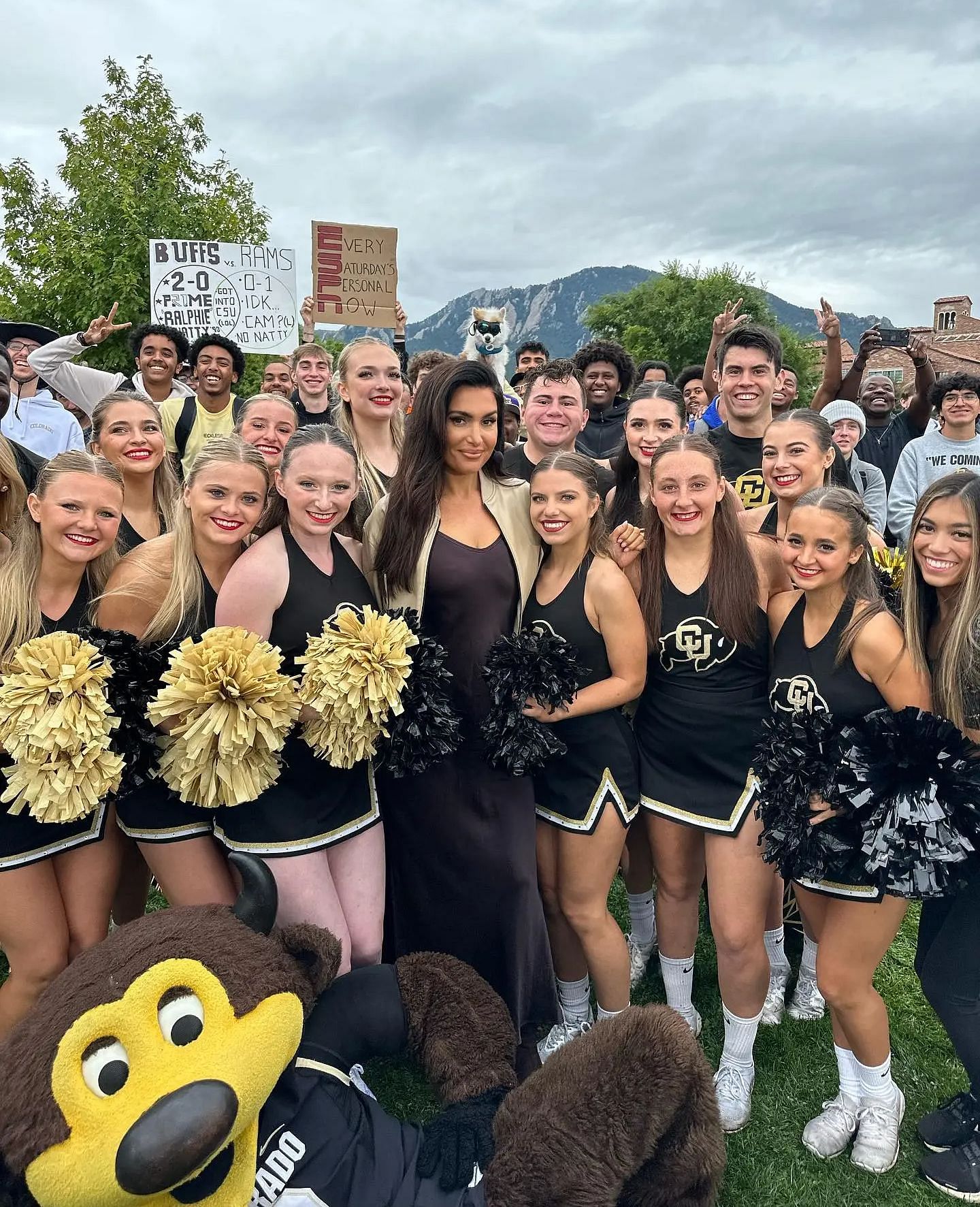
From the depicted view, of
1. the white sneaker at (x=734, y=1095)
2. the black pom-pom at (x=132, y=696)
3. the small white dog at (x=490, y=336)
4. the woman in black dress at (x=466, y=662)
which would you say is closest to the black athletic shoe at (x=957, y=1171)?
the white sneaker at (x=734, y=1095)

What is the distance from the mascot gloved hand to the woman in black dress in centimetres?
64

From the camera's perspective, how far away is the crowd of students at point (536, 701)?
104 inches

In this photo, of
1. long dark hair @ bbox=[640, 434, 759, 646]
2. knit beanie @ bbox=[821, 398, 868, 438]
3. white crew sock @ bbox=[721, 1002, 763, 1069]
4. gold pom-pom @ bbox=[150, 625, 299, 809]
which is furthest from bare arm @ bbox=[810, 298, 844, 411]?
gold pom-pom @ bbox=[150, 625, 299, 809]

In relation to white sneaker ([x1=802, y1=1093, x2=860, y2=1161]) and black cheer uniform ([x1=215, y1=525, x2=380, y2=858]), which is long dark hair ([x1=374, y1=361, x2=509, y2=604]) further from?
white sneaker ([x1=802, y1=1093, x2=860, y2=1161])

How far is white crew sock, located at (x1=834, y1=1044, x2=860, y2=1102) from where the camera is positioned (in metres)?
2.80

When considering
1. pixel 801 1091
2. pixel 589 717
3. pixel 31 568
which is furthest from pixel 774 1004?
pixel 31 568

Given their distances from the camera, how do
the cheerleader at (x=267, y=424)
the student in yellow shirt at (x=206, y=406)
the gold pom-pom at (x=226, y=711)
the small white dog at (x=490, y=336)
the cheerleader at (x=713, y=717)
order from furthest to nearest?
the small white dog at (x=490, y=336) < the student in yellow shirt at (x=206, y=406) < the cheerleader at (x=267, y=424) < the cheerleader at (x=713, y=717) < the gold pom-pom at (x=226, y=711)

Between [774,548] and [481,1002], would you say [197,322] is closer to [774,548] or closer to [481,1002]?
[774,548]

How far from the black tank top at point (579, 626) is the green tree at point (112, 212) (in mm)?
15722

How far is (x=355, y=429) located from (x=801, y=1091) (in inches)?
128

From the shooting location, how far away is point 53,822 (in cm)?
259

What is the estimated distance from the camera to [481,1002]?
2.48 m

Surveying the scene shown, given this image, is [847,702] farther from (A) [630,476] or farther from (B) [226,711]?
(B) [226,711]

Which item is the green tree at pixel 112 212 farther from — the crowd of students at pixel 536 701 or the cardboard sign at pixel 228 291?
the crowd of students at pixel 536 701
